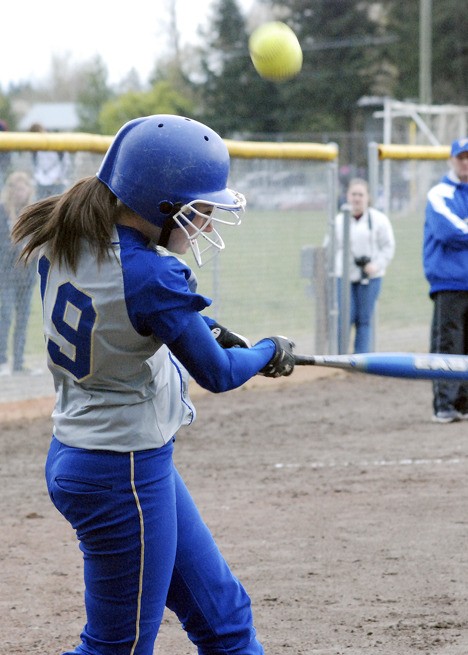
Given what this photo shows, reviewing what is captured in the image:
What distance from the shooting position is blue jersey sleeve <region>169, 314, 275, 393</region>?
2.61 metres

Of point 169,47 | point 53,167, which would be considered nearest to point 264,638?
point 53,167

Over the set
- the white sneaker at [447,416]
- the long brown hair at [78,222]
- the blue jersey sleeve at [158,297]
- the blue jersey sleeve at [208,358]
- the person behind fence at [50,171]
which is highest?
the long brown hair at [78,222]

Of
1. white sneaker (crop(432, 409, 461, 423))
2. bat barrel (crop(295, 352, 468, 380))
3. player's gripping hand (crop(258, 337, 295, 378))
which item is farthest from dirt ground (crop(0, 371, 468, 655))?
player's gripping hand (crop(258, 337, 295, 378))

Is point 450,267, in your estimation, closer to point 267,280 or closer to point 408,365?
point 267,280

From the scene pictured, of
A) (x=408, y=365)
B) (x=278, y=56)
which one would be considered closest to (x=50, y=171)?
(x=278, y=56)

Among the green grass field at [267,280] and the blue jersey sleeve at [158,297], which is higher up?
the blue jersey sleeve at [158,297]

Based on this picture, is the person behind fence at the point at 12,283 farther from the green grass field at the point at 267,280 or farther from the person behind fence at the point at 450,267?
the person behind fence at the point at 450,267

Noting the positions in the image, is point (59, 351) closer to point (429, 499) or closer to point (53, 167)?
point (429, 499)

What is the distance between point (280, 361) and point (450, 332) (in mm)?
5567

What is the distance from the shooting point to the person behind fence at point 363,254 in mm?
10539

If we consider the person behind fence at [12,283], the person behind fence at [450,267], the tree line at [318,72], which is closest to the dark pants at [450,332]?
the person behind fence at [450,267]

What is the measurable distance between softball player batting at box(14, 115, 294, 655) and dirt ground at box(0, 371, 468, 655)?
55.0 inches

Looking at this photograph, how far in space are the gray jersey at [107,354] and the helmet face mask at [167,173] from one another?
0.10 m

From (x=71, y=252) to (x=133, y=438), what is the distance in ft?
1.60
